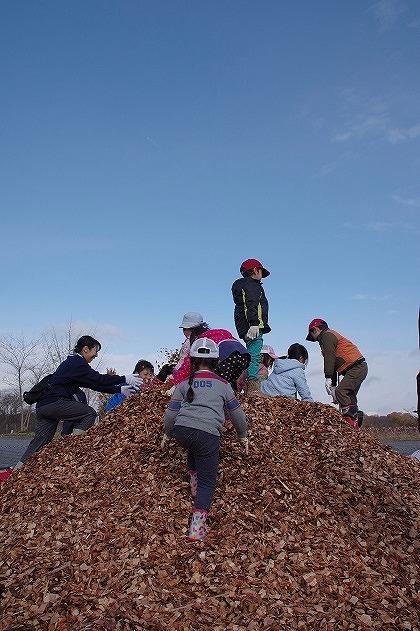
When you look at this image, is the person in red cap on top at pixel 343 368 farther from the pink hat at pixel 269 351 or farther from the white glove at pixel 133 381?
the white glove at pixel 133 381

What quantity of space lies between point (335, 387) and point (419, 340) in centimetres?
542

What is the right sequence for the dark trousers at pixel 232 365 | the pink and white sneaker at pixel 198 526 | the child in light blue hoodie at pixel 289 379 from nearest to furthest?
the pink and white sneaker at pixel 198 526 → the dark trousers at pixel 232 365 → the child in light blue hoodie at pixel 289 379

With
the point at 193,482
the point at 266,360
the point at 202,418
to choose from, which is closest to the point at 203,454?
the point at 202,418

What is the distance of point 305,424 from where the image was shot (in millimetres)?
7434

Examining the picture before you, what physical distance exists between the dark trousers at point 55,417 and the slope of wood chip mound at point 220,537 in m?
0.69

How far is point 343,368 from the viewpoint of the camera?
9.69 m

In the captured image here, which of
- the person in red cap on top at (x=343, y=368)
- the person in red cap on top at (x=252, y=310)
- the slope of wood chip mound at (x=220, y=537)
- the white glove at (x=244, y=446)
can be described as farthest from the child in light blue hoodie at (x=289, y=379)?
the white glove at (x=244, y=446)

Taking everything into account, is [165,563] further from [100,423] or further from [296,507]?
[100,423]

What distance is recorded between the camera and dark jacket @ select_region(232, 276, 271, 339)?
8.68m

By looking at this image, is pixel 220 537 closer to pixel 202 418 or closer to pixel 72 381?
pixel 202 418

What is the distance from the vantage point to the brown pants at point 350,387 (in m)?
9.69

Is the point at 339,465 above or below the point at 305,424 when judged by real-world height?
below

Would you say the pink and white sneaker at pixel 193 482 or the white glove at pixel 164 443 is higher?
the white glove at pixel 164 443

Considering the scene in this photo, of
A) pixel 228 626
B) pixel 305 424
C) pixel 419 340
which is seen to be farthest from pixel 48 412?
pixel 419 340
